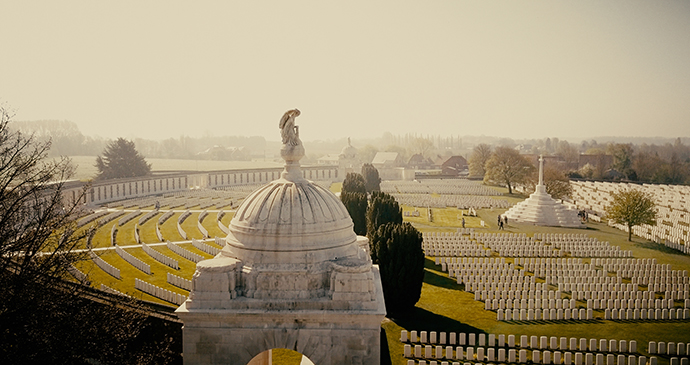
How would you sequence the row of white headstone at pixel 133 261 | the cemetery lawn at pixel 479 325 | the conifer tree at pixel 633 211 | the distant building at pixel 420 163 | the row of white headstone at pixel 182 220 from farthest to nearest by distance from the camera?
the distant building at pixel 420 163 → the row of white headstone at pixel 182 220 → the conifer tree at pixel 633 211 → the row of white headstone at pixel 133 261 → the cemetery lawn at pixel 479 325

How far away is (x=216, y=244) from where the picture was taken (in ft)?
117

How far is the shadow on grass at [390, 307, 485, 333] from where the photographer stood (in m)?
20.7

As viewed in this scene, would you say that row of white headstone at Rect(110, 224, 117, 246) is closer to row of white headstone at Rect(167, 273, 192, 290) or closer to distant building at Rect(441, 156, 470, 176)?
row of white headstone at Rect(167, 273, 192, 290)

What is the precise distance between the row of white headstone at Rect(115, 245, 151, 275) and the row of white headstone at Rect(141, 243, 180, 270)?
126 cm

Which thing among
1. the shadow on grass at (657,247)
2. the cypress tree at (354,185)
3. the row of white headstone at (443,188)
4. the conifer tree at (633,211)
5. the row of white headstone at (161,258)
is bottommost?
the shadow on grass at (657,247)

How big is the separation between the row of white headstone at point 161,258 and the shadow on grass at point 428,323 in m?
14.5

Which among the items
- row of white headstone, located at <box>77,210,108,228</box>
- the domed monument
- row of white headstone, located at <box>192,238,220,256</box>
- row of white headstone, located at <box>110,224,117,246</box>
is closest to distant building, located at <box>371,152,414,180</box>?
row of white headstone, located at <box>77,210,108,228</box>

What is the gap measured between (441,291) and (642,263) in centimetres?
1403

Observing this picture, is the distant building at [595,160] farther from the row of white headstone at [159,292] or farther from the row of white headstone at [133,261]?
the row of white headstone at [159,292]

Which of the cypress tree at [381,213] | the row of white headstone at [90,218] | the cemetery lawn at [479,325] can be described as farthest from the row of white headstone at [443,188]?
the cemetery lawn at [479,325]

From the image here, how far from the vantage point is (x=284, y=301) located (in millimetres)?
11734

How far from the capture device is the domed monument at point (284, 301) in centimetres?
1158

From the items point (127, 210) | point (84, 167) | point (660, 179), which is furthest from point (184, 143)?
point (660, 179)

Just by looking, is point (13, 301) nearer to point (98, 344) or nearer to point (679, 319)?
point (98, 344)
